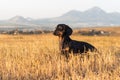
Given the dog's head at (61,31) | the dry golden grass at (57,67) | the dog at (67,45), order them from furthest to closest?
the dog's head at (61,31), the dog at (67,45), the dry golden grass at (57,67)

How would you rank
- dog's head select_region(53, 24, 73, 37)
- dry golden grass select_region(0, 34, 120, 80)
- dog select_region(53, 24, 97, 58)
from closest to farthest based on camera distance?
dry golden grass select_region(0, 34, 120, 80) → dog select_region(53, 24, 97, 58) → dog's head select_region(53, 24, 73, 37)

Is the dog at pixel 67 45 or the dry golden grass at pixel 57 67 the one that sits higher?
the dog at pixel 67 45

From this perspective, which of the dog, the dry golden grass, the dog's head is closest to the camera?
the dry golden grass

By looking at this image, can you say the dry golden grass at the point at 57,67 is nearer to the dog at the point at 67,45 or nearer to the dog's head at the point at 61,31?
the dog at the point at 67,45

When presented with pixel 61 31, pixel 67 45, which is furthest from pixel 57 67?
pixel 61 31

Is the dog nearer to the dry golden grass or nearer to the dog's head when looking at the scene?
the dog's head

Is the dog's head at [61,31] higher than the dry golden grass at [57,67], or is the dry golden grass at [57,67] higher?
the dog's head at [61,31]

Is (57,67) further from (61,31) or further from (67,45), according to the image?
(61,31)

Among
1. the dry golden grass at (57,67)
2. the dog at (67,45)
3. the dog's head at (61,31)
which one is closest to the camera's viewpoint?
the dry golden grass at (57,67)

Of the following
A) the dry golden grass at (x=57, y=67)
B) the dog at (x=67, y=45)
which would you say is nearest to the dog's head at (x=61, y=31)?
the dog at (x=67, y=45)

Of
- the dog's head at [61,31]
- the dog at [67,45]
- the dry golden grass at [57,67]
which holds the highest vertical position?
the dog's head at [61,31]

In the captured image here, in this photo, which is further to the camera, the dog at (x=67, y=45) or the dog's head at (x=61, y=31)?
the dog's head at (x=61, y=31)

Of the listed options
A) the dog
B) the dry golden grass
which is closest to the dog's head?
the dog

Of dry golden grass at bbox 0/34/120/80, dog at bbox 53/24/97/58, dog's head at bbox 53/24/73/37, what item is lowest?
dry golden grass at bbox 0/34/120/80
